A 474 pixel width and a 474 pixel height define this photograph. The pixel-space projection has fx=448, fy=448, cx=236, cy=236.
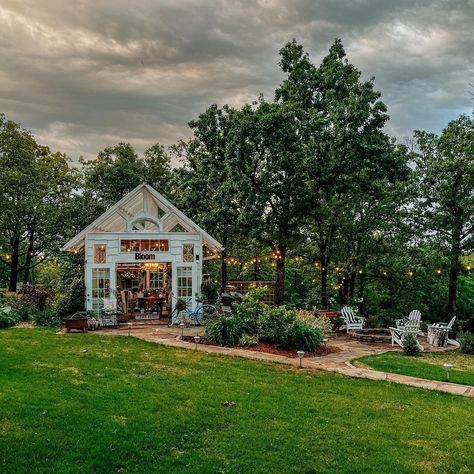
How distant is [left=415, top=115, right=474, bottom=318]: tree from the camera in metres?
15.0

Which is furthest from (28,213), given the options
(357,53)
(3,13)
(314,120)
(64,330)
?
(357,53)

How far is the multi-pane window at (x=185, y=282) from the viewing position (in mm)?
16938

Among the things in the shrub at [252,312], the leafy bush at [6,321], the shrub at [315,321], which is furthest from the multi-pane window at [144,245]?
the shrub at [315,321]

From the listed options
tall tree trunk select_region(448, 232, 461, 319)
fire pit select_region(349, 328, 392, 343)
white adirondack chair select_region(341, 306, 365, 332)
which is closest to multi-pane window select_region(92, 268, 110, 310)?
white adirondack chair select_region(341, 306, 365, 332)

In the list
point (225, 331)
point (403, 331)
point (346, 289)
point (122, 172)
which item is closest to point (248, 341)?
point (225, 331)

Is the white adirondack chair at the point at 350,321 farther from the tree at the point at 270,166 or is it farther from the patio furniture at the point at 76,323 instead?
the patio furniture at the point at 76,323

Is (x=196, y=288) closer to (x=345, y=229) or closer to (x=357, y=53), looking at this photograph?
(x=345, y=229)

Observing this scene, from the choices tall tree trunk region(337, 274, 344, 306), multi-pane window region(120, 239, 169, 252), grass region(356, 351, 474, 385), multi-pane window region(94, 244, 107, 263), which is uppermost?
multi-pane window region(120, 239, 169, 252)

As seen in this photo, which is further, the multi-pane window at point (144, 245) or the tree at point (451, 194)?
the multi-pane window at point (144, 245)

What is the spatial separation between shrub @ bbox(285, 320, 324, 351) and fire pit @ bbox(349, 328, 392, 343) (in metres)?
3.21

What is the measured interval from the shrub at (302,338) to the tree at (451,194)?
6.46 meters

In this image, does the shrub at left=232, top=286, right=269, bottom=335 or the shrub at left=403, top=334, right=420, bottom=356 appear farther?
the shrub at left=232, top=286, right=269, bottom=335

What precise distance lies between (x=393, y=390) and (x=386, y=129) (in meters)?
13.3

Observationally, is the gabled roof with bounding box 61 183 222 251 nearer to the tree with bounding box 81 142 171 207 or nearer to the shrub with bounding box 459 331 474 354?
the tree with bounding box 81 142 171 207
